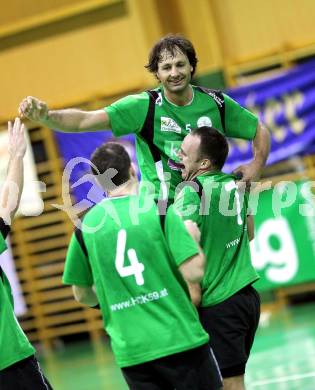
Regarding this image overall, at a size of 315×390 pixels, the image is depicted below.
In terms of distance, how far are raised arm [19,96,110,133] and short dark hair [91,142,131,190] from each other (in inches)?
20.0

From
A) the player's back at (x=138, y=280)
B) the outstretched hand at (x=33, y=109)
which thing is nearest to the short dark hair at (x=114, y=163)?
the player's back at (x=138, y=280)

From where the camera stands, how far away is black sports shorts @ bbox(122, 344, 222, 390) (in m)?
4.55

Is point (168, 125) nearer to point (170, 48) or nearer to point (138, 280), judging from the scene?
A: point (170, 48)

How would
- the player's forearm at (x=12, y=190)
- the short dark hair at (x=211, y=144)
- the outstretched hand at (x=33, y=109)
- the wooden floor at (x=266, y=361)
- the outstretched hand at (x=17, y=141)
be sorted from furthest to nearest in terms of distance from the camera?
the wooden floor at (x=266, y=361), the short dark hair at (x=211, y=144), the outstretched hand at (x=17, y=141), the player's forearm at (x=12, y=190), the outstretched hand at (x=33, y=109)

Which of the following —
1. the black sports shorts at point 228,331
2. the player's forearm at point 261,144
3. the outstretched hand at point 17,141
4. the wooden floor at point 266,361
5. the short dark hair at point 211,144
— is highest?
the outstretched hand at point 17,141

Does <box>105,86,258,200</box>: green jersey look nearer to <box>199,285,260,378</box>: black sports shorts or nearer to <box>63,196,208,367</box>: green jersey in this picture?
<box>199,285,260,378</box>: black sports shorts

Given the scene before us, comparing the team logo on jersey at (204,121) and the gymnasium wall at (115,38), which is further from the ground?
the gymnasium wall at (115,38)

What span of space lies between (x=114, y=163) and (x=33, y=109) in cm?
64

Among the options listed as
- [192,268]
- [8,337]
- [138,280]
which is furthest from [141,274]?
[8,337]

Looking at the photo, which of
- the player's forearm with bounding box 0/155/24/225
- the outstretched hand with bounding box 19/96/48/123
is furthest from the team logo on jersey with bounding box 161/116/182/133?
the player's forearm with bounding box 0/155/24/225

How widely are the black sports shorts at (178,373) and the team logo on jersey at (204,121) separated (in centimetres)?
151

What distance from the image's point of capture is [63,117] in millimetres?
5199

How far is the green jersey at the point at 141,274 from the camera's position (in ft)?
14.7

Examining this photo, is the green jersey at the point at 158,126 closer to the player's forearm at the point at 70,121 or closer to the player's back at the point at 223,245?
the player's forearm at the point at 70,121
